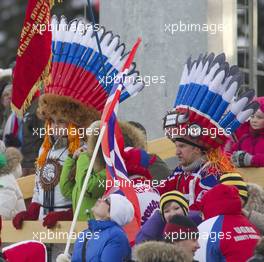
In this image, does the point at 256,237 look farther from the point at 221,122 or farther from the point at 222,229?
the point at 221,122

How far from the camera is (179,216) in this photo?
10398mm

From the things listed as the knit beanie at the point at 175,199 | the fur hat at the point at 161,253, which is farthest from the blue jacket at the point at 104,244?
the fur hat at the point at 161,253

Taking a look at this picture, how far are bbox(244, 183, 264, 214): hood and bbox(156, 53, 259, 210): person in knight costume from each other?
1.51 ft

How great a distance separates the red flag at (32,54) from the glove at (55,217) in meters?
1.40

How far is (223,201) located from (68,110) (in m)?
2.55

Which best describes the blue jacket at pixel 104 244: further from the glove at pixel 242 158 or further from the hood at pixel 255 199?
the glove at pixel 242 158

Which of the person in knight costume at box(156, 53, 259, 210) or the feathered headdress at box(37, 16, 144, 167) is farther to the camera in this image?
the feathered headdress at box(37, 16, 144, 167)

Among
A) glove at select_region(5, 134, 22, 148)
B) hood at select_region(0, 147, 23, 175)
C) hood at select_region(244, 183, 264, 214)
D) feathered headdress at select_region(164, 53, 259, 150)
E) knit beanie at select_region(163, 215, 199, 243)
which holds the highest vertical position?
feathered headdress at select_region(164, 53, 259, 150)

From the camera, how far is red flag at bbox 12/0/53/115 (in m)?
13.1

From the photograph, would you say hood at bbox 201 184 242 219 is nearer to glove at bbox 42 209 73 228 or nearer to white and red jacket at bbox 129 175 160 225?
white and red jacket at bbox 129 175 160 225

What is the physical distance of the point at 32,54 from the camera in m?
13.3

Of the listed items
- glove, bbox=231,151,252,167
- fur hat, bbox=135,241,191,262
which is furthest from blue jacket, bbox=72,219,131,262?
glove, bbox=231,151,252,167

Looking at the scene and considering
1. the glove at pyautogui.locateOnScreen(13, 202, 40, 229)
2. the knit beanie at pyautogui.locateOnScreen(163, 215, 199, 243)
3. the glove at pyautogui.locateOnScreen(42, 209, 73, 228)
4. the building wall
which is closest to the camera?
the knit beanie at pyautogui.locateOnScreen(163, 215, 199, 243)

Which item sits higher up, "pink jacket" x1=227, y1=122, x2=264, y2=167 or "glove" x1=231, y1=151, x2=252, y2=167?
"pink jacket" x1=227, y1=122, x2=264, y2=167
